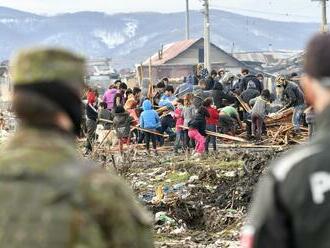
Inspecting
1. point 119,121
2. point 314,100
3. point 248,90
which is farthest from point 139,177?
point 314,100

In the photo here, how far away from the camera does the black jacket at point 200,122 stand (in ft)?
61.2

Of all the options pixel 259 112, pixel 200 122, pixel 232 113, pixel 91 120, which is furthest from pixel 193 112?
pixel 91 120

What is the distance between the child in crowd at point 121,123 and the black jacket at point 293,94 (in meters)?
3.62

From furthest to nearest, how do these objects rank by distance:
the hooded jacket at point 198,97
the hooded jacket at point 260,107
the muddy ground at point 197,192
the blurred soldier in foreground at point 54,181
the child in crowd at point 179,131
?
1. the hooded jacket at point 260,107
2. the child in crowd at point 179,131
3. the hooded jacket at point 198,97
4. the muddy ground at point 197,192
5. the blurred soldier in foreground at point 54,181

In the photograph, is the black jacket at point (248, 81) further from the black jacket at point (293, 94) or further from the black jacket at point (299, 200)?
the black jacket at point (299, 200)

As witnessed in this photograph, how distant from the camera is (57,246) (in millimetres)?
3070

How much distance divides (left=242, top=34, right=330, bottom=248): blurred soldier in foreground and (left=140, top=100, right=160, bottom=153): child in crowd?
55.6ft

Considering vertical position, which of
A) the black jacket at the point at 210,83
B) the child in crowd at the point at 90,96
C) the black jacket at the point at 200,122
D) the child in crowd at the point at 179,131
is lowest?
the child in crowd at the point at 179,131

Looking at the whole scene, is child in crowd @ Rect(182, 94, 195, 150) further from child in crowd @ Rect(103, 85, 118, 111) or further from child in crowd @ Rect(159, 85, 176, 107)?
child in crowd @ Rect(103, 85, 118, 111)

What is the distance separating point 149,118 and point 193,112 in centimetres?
139

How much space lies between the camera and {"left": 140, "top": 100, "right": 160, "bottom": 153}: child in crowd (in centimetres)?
2030

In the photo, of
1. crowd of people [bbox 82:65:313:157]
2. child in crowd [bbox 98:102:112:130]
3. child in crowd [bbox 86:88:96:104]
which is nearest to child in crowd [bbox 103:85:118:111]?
crowd of people [bbox 82:65:313:157]

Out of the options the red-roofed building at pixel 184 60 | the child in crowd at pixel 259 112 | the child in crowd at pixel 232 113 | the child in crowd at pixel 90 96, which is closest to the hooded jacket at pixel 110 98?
the child in crowd at pixel 90 96

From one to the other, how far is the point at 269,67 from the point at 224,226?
60503 mm
